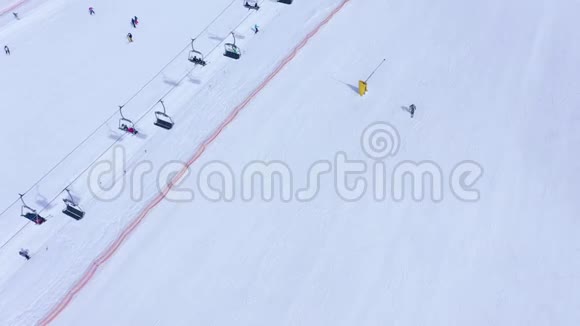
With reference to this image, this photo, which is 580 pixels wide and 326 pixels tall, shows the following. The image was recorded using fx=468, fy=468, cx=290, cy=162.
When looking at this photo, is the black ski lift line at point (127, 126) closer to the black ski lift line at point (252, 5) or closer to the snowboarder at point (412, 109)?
the black ski lift line at point (252, 5)

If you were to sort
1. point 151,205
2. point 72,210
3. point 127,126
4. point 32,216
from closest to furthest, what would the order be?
1. point 32,216
2. point 72,210
3. point 151,205
4. point 127,126

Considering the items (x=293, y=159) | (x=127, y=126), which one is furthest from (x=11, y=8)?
(x=293, y=159)

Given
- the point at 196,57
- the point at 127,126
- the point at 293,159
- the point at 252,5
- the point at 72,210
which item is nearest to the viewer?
the point at 72,210

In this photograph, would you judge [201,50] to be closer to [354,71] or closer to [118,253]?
[354,71]

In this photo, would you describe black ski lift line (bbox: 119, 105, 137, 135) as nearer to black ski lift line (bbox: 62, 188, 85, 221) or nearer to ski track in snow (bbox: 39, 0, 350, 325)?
ski track in snow (bbox: 39, 0, 350, 325)

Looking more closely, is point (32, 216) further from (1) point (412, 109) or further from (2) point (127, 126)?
(1) point (412, 109)

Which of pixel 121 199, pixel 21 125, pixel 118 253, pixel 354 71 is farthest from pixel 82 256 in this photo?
pixel 354 71
